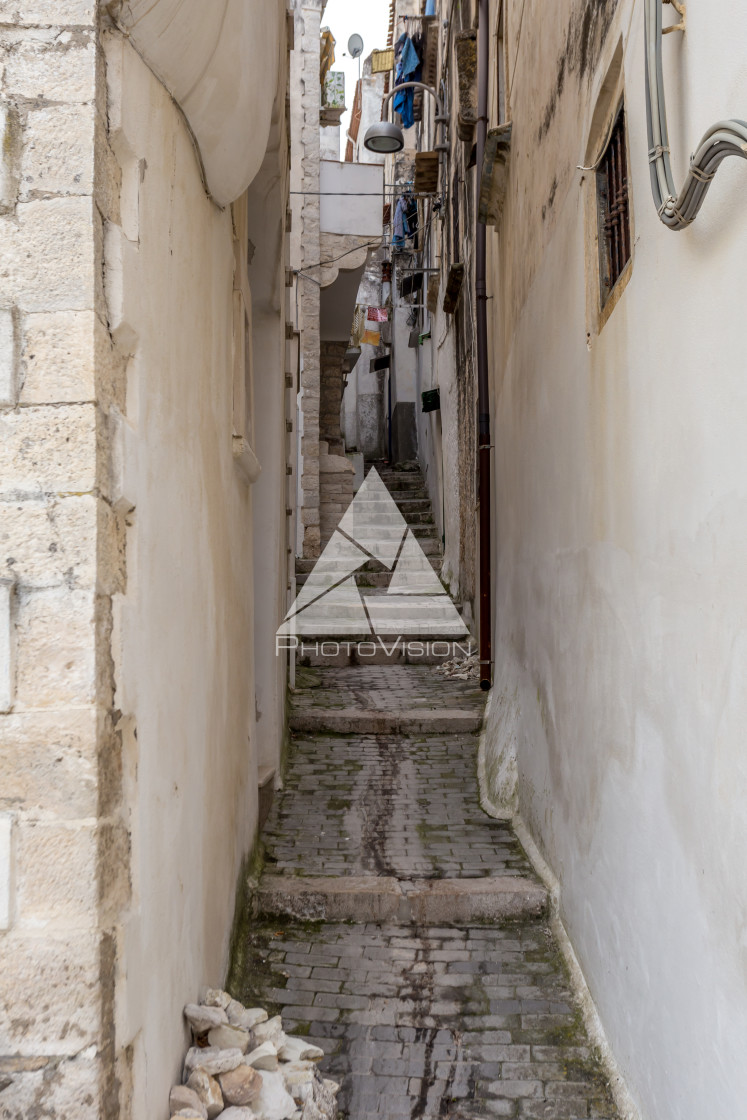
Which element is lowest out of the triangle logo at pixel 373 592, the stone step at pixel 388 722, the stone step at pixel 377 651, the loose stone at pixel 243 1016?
the loose stone at pixel 243 1016

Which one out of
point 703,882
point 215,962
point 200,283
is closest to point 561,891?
point 215,962

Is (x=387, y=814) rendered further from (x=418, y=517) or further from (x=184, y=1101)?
(x=418, y=517)

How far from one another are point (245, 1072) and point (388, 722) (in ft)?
14.5

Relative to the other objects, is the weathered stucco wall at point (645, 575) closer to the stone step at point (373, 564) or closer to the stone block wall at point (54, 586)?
the stone block wall at point (54, 586)

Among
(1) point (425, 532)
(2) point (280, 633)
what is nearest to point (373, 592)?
(1) point (425, 532)

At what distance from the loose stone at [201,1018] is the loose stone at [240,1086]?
17cm

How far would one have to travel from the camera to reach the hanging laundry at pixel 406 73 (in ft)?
49.2

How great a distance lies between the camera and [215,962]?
3.32 metres

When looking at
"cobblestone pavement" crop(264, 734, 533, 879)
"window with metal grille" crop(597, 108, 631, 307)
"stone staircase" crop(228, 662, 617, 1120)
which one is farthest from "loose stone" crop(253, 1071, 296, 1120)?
"window with metal grille" crop(597, 108, 631, 307)

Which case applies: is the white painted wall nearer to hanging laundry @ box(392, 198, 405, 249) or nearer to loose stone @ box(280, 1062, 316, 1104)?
loose stone @ box(280, 1062, 316, 1104)

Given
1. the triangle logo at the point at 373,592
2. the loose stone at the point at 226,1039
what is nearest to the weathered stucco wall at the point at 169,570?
the loose stone at the point at 226,1039

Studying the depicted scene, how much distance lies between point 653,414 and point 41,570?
1.65m

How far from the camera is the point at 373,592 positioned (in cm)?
1172

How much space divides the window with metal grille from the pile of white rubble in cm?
271
